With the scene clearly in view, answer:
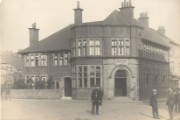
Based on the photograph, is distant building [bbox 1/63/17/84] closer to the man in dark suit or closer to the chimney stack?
the man in dark suit

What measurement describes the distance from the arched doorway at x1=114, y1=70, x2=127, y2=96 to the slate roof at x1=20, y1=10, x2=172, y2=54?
1131mm

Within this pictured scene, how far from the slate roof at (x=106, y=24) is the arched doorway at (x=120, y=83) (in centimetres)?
113

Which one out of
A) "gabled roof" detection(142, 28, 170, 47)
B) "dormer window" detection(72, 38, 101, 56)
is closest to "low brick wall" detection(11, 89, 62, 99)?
"dormer window" detection(72, 38, 101, 56)

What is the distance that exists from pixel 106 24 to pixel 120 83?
4.39ft

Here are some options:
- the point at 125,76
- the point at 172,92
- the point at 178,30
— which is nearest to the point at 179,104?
the point at 172,92

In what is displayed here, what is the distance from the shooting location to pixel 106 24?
31.2 feet

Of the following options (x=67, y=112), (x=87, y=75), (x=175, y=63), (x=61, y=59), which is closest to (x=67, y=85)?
(x=61, y=59)

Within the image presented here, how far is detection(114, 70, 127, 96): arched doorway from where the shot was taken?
911cm

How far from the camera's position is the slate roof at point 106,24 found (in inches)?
300

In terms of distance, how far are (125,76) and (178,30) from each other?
10.7 feet

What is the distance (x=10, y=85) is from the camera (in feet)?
23.5

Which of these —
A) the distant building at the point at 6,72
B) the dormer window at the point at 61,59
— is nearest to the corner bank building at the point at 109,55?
the dormer window at the point at 61,59

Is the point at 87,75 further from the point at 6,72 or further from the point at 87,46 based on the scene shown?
the point at 6,72

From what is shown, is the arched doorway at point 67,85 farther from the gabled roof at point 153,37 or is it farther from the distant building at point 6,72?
the distant building at point 6,72
